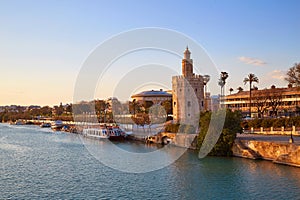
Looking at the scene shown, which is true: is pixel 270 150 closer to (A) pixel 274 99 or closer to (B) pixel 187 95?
(B) pixel 187 95

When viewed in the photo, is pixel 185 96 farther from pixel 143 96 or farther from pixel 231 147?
pixel 143 96

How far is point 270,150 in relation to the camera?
31.4 m

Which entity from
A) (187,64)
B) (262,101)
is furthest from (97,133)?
(262,101)

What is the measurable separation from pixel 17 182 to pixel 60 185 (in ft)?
11.6

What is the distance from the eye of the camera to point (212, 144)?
1448 inches

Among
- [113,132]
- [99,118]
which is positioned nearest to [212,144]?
[113,132]

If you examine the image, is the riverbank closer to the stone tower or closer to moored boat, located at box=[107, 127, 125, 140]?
the stone tower

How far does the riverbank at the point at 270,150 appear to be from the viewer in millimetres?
28323

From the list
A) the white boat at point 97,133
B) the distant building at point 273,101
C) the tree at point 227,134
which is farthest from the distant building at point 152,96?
the tree at point 227,134

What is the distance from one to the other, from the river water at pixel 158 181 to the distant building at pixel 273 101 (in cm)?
3873

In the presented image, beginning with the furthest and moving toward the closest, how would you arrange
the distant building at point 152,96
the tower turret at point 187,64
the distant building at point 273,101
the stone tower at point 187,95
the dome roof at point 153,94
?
1. the dome roof at point 153,94
2. the distant building at point 152,96
3. the distant building at point 273,101
4. the tower turret at point 187,64
5. the stone tower at point 187,95

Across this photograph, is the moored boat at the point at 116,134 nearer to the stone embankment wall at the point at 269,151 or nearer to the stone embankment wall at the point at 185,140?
the stone embankment wall at the point at 185,140

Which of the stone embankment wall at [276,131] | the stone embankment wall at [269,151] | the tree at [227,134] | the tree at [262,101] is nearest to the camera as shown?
the stone embankment wall at [269,151]

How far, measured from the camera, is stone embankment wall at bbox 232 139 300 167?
28278 millimetres
